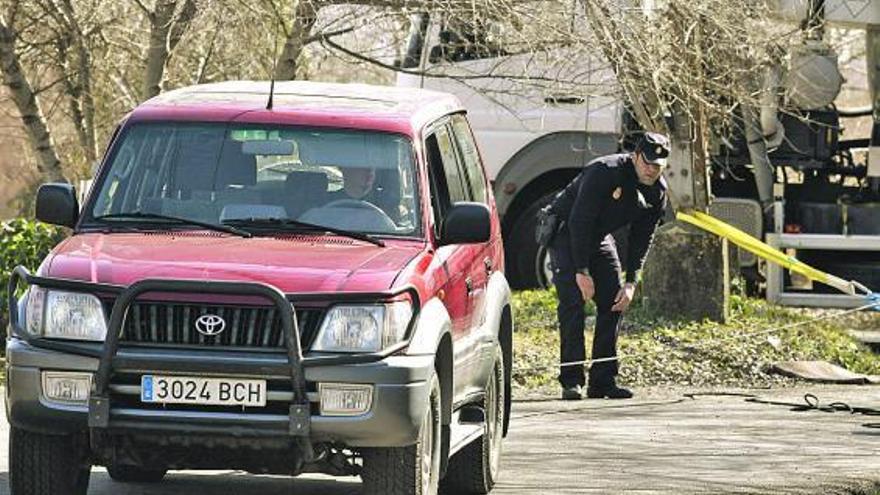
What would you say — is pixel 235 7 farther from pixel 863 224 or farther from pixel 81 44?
pixel 863 224

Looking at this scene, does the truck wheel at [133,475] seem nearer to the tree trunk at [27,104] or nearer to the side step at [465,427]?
the side step at [465,427]

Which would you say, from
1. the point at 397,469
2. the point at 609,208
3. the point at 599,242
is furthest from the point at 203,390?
the point at 599,242

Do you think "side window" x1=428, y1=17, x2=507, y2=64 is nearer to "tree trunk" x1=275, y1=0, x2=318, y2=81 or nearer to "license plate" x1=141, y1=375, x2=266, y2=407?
"tree trunk" x1=275, y1=0, x2=318, y2=81

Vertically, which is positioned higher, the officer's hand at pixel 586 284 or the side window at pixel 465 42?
the side window at pixel 465 42

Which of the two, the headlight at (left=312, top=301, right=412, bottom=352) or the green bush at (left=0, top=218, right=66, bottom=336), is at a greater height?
the headlight at (left=312, top=301, right=412, bottom=352)

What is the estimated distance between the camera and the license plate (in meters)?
7.71

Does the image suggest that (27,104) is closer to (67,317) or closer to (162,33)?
(162,33)

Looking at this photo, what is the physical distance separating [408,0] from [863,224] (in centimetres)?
567

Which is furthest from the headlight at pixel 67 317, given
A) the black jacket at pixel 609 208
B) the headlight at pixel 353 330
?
the black jacket at pixel 609 208

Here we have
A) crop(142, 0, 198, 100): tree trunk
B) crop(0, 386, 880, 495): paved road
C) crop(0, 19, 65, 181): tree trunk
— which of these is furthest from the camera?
crop(0, 19, 65, 181): tree trunk

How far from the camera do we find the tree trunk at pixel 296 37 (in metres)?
15.2

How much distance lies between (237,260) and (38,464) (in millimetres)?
1062

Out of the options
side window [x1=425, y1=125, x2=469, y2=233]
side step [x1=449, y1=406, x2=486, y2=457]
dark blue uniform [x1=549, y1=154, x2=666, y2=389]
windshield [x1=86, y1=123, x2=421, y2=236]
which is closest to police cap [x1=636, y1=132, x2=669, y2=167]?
dark blue uniform [x1=549, y1=154, x2=666, y2=389]

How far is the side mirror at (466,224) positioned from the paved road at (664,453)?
141 centimetres
